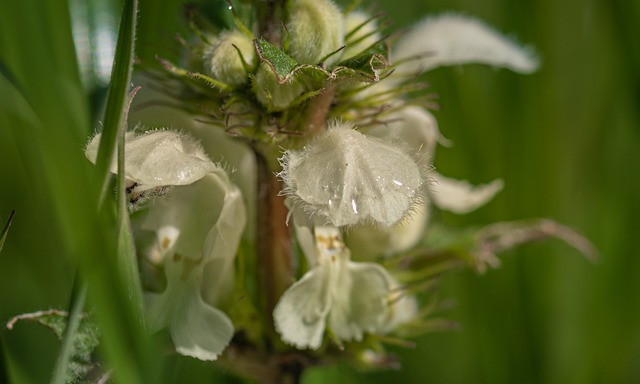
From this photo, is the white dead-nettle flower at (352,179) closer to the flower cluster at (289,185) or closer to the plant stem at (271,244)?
the flower cluster at (289,185)

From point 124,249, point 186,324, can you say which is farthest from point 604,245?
point 124,249

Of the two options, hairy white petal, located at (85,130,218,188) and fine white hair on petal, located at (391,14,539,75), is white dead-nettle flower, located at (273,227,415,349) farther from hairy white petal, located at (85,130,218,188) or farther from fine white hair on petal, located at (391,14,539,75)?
fine white hair on petal, located at (391,14,539,75)

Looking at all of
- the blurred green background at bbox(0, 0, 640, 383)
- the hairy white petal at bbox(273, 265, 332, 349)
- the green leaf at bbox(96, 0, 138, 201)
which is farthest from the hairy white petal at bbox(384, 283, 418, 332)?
the green leaf at bbox(96, 0, 138, 201)

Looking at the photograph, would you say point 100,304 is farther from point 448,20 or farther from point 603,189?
point 603,189

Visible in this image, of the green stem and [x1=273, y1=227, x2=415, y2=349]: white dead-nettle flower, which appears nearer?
the green stem

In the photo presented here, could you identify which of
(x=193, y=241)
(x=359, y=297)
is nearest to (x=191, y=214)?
(x=193, y=241)

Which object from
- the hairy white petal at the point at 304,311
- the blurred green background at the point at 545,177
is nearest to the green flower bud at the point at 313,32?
the hairy white petal at the point at 304,311
